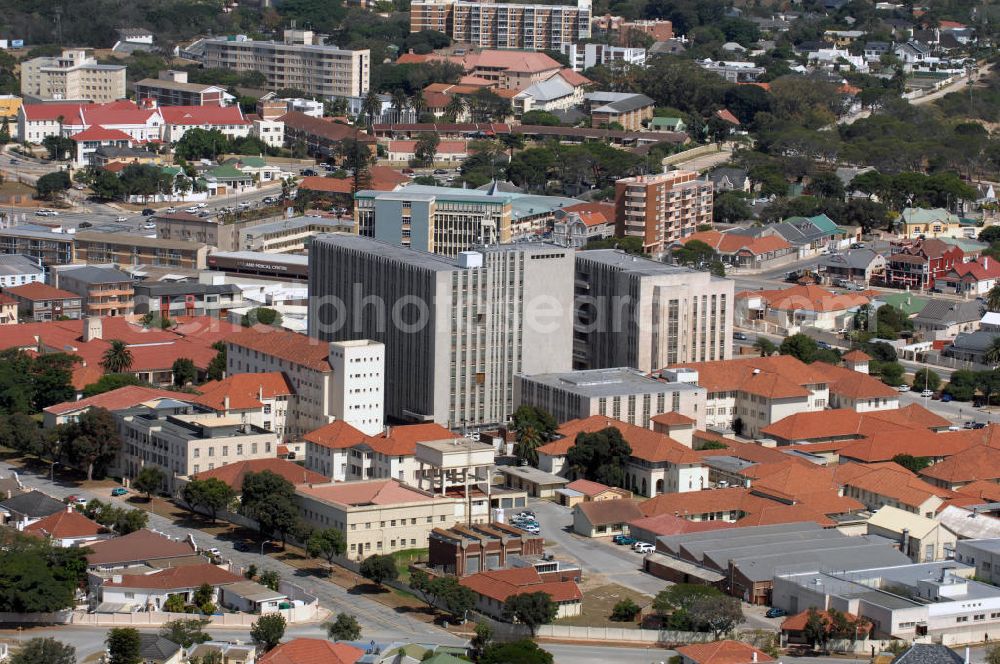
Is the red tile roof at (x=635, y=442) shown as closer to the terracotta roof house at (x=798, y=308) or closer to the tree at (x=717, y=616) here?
the tree at (x=717, y=616)

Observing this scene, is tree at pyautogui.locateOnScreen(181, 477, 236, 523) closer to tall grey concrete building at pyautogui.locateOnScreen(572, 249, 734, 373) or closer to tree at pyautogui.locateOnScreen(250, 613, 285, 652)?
tree at pyautogui.locateOnScreen(250, 613, 285, 652)

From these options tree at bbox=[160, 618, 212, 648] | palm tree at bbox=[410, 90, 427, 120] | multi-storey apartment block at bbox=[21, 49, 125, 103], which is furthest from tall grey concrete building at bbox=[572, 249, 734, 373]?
multi-storey apartment block at bbox=[21, 49, 125, 103]

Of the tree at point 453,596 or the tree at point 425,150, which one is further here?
the tree at point 425,150

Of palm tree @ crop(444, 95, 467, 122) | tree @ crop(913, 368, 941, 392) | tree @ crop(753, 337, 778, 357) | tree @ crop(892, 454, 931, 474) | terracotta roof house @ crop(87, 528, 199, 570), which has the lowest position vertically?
tree @ crop(913, 368, 941, 392)

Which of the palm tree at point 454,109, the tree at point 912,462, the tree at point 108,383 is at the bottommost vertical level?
the tree at point 912,462

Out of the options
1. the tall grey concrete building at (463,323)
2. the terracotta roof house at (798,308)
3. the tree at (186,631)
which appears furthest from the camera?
the terracotta roof house at (798,308)

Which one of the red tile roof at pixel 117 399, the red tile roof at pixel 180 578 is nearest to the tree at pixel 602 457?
the red tile roof at pixel 117 399

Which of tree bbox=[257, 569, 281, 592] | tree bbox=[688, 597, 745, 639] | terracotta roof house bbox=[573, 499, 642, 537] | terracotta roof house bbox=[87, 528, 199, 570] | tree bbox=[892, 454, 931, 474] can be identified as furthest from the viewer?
tree bbox=[892, 454, 931, 474]
